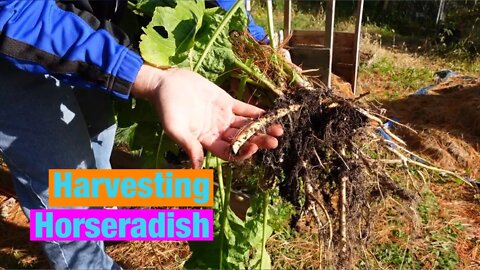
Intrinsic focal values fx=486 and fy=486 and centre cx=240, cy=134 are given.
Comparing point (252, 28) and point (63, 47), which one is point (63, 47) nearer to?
point (63, 47)

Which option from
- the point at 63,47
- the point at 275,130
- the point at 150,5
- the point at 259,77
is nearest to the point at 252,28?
the point at 259,77

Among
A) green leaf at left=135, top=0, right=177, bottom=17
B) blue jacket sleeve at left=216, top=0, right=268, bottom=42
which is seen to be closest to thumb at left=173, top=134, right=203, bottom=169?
green leaf at left=135, top=0, right=177, bottom=17

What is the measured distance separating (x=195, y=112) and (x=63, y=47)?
0.40 meters

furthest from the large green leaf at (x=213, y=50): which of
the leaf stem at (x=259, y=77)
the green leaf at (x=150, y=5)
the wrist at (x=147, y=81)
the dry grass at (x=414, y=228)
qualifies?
the dry grass at (x=414, y=228)

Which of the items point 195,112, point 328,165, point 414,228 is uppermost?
point 195,112

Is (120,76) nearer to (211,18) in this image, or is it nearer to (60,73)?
(60,73)

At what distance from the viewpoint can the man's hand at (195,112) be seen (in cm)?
133

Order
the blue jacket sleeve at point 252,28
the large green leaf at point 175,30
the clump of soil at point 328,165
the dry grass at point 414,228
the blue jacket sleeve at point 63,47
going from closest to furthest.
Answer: the blue jacket sleeve at point 63,47 → the large green leaf at point 175,30 → the clump of soil at point 328,165 → the blue jacket sleeve at point 252,28 → the dry grass at point 414,228

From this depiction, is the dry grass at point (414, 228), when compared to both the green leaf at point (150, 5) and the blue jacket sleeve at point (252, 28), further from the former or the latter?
the green leaf at point (150, 5)

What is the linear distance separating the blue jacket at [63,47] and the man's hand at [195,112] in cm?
6

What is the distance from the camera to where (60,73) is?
1344 mm

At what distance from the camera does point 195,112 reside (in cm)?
138

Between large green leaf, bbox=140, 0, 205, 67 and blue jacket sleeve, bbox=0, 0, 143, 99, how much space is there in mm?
131

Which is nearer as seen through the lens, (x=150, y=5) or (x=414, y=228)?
(x=150, y=5)
